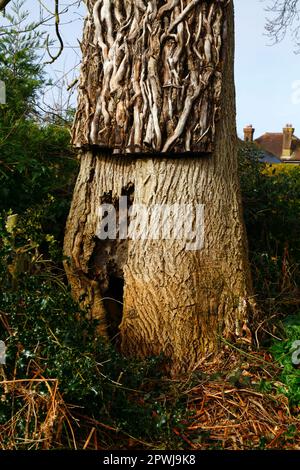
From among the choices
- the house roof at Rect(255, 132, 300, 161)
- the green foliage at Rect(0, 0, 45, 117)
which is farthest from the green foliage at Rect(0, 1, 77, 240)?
the house roof at Rect(255, 132, 300, 161)

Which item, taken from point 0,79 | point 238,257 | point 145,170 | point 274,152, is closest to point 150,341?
point 238,257

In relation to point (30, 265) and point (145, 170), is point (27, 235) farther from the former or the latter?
point (145, 170)

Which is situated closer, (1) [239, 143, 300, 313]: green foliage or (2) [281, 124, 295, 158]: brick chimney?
(1) [239, 143, 300, 313]: green foliage

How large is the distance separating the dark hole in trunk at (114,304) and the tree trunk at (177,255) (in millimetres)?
35

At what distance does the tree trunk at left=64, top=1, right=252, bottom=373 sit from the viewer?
455cm

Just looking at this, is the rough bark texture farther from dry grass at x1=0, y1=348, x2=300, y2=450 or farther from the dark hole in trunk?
dry grass at x1=0, y1=348, x2=300, y2=450

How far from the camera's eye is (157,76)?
14.4 feet

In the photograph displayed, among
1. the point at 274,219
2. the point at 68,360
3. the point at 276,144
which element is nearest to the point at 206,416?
the point at 68,360

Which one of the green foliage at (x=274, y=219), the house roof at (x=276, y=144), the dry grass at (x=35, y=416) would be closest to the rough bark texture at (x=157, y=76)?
the dry grass at (x=35, y=416)

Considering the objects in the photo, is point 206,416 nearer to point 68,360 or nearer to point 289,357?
point 289,357

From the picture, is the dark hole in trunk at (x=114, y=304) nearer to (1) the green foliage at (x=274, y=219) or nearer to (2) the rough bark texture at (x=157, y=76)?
(2) the rough bark texture at (x=157, y=76)

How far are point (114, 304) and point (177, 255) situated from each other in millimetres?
799

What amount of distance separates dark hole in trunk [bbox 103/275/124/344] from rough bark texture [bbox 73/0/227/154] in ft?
3.73
